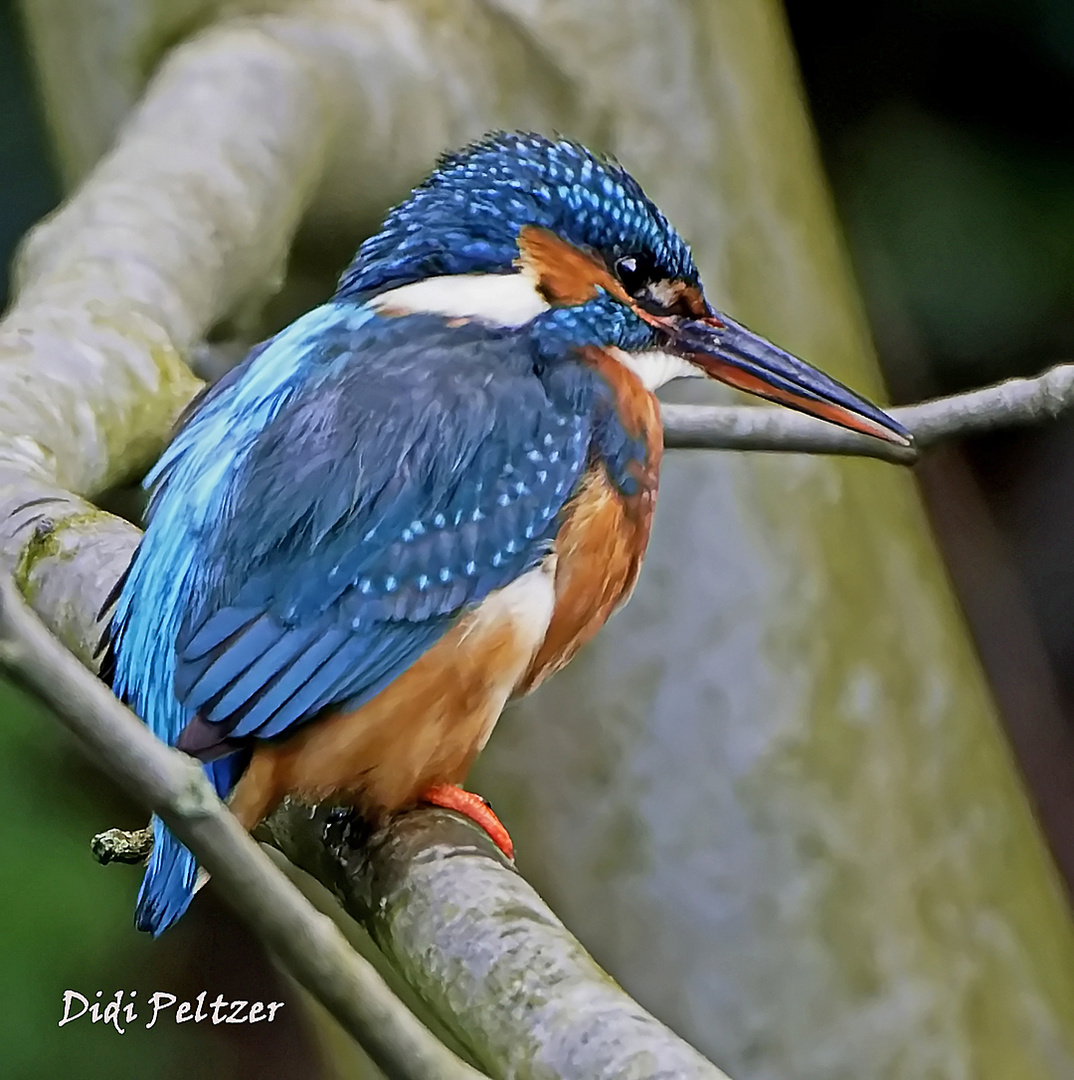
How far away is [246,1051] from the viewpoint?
190cm

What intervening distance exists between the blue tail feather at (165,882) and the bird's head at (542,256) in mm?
311

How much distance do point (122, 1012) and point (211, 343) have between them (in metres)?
0.71

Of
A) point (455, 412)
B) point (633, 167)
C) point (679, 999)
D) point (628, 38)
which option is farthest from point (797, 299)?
point (455, 412)

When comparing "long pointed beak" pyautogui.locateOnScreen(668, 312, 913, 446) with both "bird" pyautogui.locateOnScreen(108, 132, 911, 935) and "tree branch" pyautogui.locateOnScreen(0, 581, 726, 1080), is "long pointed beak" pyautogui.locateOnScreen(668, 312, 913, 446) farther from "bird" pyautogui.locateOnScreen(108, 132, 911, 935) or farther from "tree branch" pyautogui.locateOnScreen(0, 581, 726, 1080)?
"tree branch" pyautogui.locateOnScreen(0, 581, 726, 1080)

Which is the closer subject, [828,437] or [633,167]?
[828,437]

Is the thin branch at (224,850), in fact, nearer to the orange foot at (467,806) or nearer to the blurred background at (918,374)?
the orange foot at (467,806)

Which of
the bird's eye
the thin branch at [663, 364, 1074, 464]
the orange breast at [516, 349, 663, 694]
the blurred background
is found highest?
the bird's eye

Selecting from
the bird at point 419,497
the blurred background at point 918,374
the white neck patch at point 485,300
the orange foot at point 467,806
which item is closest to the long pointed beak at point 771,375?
the bird at point 419,497

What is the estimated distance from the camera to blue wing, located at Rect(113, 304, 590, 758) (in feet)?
2.30

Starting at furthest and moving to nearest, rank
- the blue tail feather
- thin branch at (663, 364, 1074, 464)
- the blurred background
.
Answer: the blurred background
thin branch at (663, 364, 1074, 464)
the blue tail feather

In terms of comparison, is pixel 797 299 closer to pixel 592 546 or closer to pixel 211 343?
pixel 211 343

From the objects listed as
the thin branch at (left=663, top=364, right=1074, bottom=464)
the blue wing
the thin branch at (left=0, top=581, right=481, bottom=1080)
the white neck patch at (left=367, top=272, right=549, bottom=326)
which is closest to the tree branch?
the thin branch at (left=0, top=581, right=481, bottom=1080)

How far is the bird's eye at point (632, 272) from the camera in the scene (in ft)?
2.82

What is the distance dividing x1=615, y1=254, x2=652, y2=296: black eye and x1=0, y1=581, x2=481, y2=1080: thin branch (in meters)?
0.53
